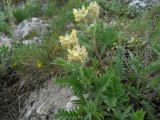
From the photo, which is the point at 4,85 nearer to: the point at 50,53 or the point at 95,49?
the point at 50,53

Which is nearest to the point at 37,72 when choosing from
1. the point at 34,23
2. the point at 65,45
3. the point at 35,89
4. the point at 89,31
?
the point at 35,89

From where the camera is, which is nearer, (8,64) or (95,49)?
(95,49)

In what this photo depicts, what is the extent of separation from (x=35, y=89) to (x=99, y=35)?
1.05 m

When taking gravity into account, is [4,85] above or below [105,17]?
below

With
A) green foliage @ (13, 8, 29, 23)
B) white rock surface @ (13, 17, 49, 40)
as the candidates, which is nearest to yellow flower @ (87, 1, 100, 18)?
white rock surface @ (13, 17, 49, 40)

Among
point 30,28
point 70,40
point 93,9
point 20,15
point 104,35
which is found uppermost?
point 20,15

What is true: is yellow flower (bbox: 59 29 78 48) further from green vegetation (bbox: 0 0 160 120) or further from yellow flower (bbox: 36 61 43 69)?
yellow flower (bbox: 36 61 43 69)

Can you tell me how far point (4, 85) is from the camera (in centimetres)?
411

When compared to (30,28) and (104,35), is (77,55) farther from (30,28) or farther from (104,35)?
(30,28)

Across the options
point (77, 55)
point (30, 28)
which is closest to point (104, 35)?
point (77, 55)

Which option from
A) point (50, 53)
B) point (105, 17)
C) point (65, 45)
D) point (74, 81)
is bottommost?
point (74, 81)

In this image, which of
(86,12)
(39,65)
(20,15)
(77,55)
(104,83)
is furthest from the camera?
(20,15)

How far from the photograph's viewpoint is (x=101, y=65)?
3193 millimetres

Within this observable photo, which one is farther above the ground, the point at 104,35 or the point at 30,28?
the point at 30,28
